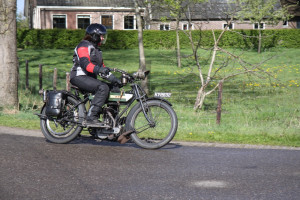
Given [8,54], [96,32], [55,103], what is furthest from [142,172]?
[8,54]

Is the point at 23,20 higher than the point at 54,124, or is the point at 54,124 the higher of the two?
the point at 23,20

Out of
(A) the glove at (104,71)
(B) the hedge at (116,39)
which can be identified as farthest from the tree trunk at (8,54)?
(B) the hedge at (116,39)

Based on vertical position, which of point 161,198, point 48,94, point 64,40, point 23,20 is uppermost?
point 23,20

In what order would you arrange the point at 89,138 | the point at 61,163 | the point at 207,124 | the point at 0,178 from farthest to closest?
the point at 207,124 < the point at 89,138 < the point at 61,163 < the point at 0,178

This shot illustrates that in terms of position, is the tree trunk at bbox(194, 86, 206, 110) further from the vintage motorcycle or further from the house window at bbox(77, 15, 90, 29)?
the house window at bbox(77, 15, 90, 29)

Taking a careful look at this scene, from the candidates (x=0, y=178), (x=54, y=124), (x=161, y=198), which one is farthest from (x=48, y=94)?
(x=161, y=198)

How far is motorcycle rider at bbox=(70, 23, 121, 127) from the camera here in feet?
22.9

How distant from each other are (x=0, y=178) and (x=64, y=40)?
3296cm

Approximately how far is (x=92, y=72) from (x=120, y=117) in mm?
833

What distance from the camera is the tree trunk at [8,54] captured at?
36.1ft

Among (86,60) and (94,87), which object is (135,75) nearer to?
(94,87)

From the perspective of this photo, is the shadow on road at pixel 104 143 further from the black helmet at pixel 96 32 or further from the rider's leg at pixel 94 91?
the black helmet at pixel 96 32

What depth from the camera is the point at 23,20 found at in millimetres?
87250

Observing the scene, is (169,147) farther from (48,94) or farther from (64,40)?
(64,40)
